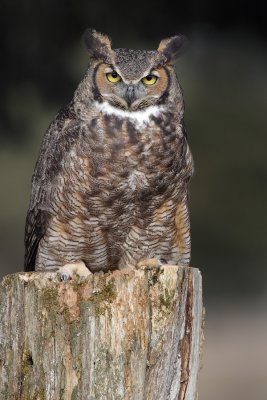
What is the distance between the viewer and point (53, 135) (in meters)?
3.41

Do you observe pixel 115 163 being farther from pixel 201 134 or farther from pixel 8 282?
pixel 201 134

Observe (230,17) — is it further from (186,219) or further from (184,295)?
(184,295)

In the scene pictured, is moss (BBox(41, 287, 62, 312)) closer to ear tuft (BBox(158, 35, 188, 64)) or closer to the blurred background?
ear tuft (BBox(158, 35, 188, 64))

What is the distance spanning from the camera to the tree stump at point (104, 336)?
100 inches

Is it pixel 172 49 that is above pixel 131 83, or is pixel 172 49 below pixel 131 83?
above

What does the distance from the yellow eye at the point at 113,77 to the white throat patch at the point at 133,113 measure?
92mm

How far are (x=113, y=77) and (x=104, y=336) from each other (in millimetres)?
1097

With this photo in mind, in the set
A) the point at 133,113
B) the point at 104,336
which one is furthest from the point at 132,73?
the point at 104,336

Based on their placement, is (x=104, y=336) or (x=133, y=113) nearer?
(x=104, y=336)

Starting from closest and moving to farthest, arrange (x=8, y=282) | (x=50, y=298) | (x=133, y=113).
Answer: (x=50, y=298)
(x=8, y=282)
(x=133, y=113)

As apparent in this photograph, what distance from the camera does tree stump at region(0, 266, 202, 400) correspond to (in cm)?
255

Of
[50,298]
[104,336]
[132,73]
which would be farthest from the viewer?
[132,73]

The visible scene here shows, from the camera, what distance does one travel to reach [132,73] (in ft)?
10.4

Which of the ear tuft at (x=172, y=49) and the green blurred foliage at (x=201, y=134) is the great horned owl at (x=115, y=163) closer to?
the ear tuft at (x=172, y=49)
